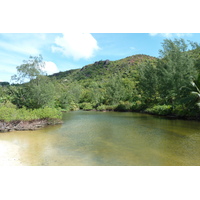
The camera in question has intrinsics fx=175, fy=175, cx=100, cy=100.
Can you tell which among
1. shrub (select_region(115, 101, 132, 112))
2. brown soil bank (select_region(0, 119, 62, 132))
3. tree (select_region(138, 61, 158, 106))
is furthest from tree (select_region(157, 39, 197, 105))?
brown soil bank (select_region(0, 119, 62, 132))

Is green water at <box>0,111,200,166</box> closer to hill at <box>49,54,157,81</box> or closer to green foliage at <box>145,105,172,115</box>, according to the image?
green foliage at <box>145,105,172,115</box>

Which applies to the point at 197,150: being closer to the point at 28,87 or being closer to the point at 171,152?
the point at 171,152

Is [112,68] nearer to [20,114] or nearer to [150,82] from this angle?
[150,82]

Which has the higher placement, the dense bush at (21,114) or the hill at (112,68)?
the hill at (112,68)

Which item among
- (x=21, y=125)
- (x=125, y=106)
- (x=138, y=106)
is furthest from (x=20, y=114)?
(x=125, y=106)

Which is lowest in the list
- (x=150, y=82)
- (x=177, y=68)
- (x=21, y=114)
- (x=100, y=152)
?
(x=100, y=152)

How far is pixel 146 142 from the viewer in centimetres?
1038

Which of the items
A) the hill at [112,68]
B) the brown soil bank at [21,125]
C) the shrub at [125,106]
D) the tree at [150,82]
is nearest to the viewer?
the brown soil bank at [21,125]

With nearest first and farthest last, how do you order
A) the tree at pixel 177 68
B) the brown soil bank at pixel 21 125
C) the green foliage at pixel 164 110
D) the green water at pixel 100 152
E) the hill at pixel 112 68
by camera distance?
the green water at pixel 100 152 < the brown soil bank at pixel 21 125 < the tree at pixel 177 68 < the green foliage at pixel 164 110 < the hill at pixel 112 68

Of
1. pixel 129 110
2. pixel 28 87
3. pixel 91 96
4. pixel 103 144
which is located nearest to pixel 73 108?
pixel 91 96

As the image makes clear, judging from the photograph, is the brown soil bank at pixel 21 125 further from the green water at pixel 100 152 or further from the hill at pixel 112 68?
the hill at pixel 112 68

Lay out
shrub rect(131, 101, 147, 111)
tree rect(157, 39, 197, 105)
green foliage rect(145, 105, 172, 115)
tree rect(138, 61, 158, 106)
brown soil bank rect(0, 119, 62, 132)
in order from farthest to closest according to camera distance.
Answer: shrub rect(131, 101, 147, 111)
tree rect(138, 61, 158, 106)
green foliage rect(145, 105, 172, 115)
tree rect(157, 39, 197, 105)
brown soil bank rect(0, 119, 62, 132)

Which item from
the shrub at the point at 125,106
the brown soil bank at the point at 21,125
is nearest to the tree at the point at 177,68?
the shrub at the point at 125,106

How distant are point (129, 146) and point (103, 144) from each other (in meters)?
1.52
